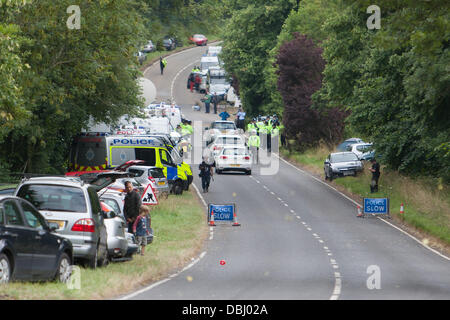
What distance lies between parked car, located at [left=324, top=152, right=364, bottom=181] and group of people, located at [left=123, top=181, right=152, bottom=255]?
24.4 meters

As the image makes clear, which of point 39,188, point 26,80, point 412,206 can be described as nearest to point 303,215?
point 412,206

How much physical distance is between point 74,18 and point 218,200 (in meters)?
14.2

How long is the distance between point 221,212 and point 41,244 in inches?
662

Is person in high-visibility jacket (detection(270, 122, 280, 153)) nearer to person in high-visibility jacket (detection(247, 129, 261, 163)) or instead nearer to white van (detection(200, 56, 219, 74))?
person in high-visibility jacket (detection(247, 129, 261, 163))

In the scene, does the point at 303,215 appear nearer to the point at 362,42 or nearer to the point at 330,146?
the point at 362,42

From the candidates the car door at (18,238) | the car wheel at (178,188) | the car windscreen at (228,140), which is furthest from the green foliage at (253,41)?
the car door at (18,238)

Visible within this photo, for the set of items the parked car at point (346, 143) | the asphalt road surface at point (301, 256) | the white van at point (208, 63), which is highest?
the white van at point (208, 63)

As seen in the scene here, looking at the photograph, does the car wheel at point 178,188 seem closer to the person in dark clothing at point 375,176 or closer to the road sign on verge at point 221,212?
the road sign on verge at point 221,212

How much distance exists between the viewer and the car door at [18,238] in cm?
1411

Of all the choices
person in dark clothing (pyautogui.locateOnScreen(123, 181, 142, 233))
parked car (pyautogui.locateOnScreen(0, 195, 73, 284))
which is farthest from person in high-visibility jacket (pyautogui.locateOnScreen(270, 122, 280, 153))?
parked car (pyautogui.locateOnScreen(0, 195, 73, 284))

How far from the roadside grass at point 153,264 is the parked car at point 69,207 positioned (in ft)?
1.89

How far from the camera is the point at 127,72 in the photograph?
33906 mm

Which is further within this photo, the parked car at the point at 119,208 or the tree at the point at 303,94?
the tree at the point at 303,94

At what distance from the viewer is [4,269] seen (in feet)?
45.6
